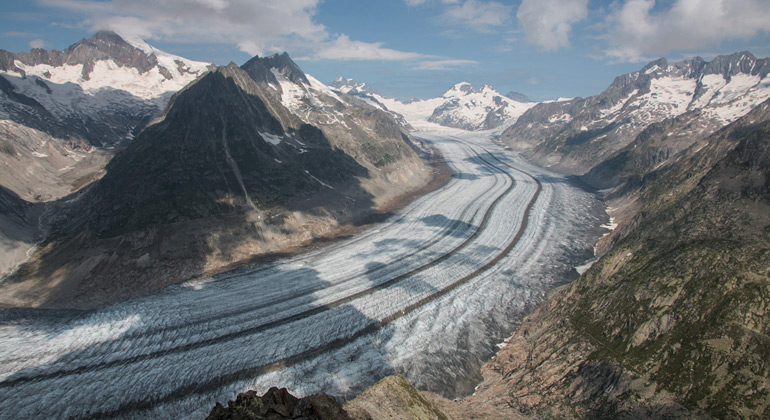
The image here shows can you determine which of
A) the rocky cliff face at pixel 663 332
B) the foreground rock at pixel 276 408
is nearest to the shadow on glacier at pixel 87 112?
the foreground rock at pixel 276 408

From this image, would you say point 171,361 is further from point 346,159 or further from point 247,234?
point 346,159

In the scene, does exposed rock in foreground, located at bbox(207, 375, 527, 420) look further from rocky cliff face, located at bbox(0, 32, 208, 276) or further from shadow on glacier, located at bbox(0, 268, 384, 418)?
rocky cliff face, located at bbox(0, 32, 208, 276)

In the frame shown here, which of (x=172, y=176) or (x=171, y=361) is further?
(x=172, y=176)

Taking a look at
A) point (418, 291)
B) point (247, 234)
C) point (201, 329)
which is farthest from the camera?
point (247, 234)

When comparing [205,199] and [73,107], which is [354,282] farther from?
[73,107]

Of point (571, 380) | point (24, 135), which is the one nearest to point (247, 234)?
point (571, 380)

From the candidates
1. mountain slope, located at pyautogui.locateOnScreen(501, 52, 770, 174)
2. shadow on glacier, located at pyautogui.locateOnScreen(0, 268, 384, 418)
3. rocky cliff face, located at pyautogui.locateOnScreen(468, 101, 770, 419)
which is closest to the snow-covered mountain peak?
shadow on glacier, located at pyautogui.locateOnScreen(0, 268, 384, 418)

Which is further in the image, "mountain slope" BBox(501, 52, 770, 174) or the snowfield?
"mountain slope" BBox(501, 52, 770, 174)
